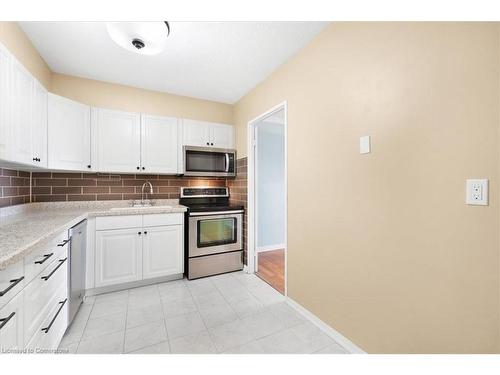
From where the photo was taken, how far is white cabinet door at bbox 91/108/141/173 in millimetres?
2500

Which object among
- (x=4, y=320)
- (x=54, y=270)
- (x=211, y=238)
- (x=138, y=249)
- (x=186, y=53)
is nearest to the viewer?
(x=4, y=320)

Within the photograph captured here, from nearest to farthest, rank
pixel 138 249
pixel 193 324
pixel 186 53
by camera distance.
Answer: pixel 193 324, pixel 186 53, pixel 138 249

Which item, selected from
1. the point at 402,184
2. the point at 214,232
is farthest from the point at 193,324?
the point at 402,184

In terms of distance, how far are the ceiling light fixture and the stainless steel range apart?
5.62ft

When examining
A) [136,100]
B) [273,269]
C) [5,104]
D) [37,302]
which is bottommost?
[273,269]

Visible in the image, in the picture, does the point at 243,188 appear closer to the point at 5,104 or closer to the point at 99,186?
the point at 99,186

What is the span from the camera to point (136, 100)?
2.82m

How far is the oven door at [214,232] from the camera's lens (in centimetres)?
268

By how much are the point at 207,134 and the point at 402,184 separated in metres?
2.48

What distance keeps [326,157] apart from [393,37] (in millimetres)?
828

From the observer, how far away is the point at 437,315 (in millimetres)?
1090

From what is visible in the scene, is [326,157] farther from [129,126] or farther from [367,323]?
[129,126]

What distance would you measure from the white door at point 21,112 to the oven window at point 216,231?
168 cm

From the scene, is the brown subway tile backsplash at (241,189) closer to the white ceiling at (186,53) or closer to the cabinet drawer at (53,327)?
the white ceiling at (186,53)
